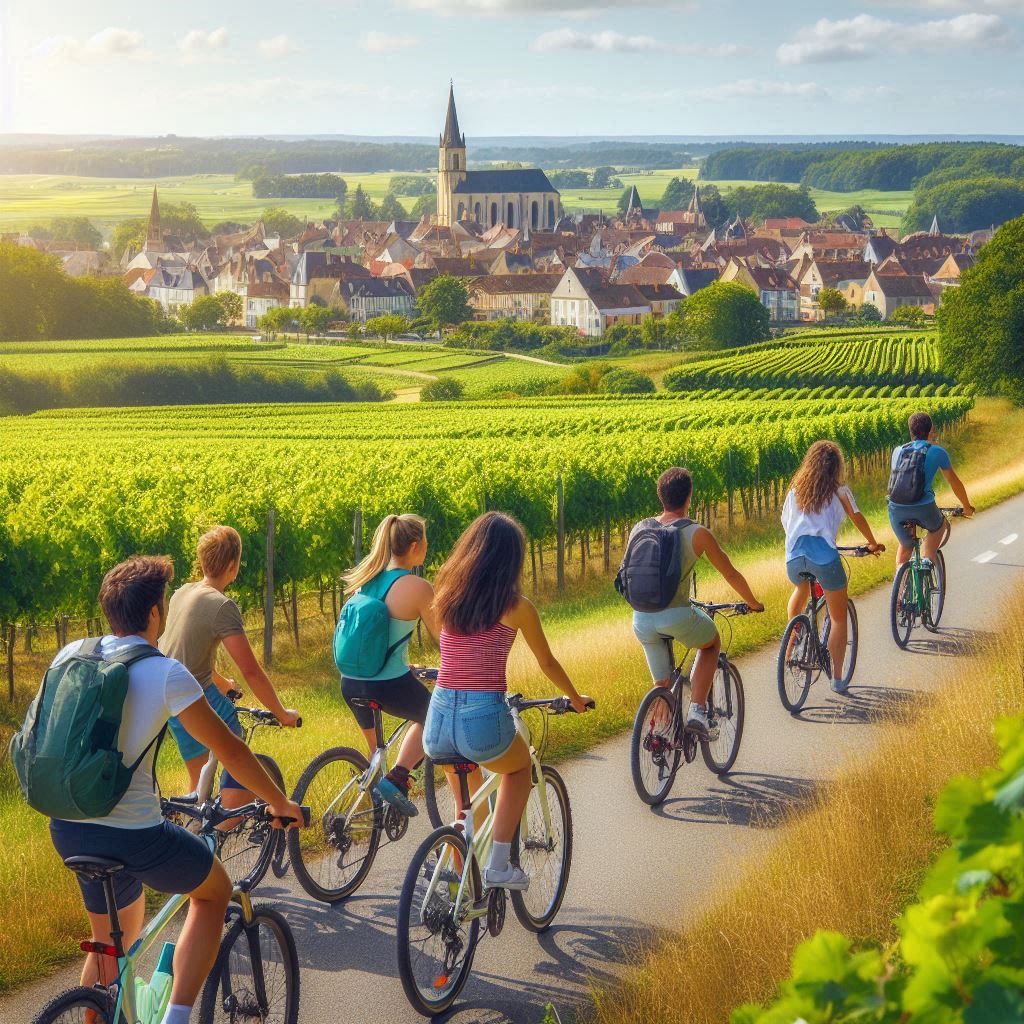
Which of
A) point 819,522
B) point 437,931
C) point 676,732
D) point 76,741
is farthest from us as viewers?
point 819,522

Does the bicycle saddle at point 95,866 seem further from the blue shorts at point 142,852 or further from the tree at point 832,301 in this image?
the tree at point 832,301

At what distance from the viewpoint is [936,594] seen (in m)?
12.4

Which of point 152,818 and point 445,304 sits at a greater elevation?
point 152,818

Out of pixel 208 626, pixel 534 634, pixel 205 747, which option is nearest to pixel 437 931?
pixel 534 634

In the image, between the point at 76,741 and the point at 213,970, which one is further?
the point at 213,970

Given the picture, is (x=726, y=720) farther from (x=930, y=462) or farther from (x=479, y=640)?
(x=930, y=462)

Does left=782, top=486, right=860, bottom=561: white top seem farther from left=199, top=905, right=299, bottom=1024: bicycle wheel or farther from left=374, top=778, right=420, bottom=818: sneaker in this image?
left=199, top=905, right=299, bottom=1024: bicycle wheel

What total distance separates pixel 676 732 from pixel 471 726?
9.14ft

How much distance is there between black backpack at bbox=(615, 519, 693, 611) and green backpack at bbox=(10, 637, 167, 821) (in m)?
3.91

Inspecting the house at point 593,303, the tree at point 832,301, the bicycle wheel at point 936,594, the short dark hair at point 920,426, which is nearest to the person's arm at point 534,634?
the short dark hair at point 920,426

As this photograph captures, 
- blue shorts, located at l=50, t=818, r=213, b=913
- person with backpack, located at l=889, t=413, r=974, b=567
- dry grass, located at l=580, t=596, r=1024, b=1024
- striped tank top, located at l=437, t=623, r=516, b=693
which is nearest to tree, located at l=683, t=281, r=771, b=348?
person with backpack, located at l=889, t=413, r=974, b=567

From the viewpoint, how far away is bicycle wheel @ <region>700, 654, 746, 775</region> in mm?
8164

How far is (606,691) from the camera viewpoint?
998 cm

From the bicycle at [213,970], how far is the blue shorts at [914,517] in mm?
7912
